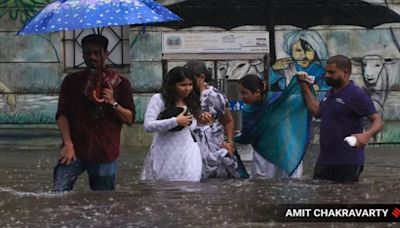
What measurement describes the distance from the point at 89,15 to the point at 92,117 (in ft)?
2.73

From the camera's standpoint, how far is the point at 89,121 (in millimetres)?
6766

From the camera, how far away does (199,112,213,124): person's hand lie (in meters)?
7.75

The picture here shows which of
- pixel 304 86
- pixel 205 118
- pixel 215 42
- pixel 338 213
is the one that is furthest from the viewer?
pixel 215 42

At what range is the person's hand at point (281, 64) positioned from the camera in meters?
14.6

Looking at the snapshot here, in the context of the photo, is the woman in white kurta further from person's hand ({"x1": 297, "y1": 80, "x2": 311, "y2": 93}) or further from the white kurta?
person's hand ({"x1": 297, "y1": 80, "x2": 311, "y2": 93})

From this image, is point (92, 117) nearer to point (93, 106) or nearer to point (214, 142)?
point (93, 106)

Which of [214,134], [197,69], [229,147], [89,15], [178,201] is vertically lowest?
[178,201]

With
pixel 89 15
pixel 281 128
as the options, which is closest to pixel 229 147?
pixel 281 128

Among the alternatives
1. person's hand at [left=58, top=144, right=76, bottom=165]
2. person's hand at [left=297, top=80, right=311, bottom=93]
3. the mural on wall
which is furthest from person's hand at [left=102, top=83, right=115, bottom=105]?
the mural on wall

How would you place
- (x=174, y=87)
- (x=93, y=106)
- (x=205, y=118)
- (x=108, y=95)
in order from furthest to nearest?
(x=205, y=118) → (x=174, y=87) → (x=93, y=106) → (x=108, y=95)

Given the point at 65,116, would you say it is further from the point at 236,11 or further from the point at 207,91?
→ the point at 236,11

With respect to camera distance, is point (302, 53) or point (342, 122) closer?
point (342, 122)

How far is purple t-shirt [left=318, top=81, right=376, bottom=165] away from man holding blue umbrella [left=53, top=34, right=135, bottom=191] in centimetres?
172

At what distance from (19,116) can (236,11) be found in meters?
4.12
